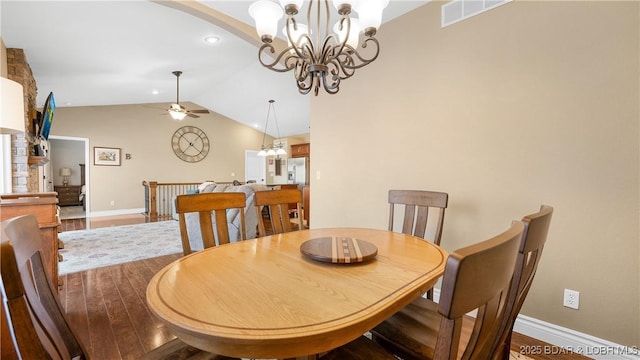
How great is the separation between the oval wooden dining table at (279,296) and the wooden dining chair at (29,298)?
231 millimetres

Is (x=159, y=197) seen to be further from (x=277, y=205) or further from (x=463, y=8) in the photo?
(x=463, y=8)

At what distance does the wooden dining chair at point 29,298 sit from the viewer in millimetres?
531

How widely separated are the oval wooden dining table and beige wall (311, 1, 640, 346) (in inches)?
43.1

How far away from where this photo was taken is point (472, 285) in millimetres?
490

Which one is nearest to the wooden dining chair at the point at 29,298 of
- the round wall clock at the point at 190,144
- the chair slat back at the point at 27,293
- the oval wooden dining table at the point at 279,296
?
the chair slat back at the point at 27,293

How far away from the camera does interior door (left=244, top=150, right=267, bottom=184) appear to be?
387 inches

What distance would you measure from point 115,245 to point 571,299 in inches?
214

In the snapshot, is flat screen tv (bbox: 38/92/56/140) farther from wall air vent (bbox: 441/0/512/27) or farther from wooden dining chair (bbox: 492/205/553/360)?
wooden dining chair (bbox: 492/205/553/360)

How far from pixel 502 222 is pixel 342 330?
1.89 meters

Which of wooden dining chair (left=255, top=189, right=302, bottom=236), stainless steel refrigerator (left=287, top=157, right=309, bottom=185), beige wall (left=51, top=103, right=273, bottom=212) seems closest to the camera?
wooden dining chair (left=255, top=189, right=302, bottom=236)

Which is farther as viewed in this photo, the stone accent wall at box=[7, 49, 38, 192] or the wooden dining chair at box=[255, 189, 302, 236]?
the stone accent wall at box=[7, 49, 38, 192]

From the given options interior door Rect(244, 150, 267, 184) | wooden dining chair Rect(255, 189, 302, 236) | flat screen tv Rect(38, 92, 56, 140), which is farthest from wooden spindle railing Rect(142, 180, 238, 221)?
wooden dining chair Rect(255, 189, 302, 236)

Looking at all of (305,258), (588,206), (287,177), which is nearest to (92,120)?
(287,177)

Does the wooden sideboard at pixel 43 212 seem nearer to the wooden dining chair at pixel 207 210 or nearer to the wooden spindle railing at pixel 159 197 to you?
the wooden dining chair at pixel 207 210
